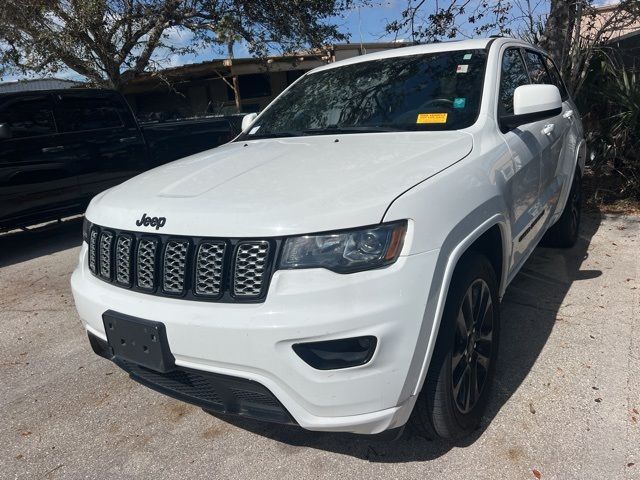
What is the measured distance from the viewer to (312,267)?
2.00 metres

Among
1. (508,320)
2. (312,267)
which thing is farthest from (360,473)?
(508,320)

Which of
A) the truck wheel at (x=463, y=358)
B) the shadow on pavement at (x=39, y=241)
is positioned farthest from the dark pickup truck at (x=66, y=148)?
the truck wheel at (x=463, y=358)

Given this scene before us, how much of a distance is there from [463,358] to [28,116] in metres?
5.92

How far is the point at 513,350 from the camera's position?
11.0ft

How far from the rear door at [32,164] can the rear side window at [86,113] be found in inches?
6.8

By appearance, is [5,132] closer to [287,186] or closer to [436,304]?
[287,186]

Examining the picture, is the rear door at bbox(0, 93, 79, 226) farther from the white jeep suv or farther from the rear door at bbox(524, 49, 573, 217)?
the rear door at bbox(524, 49, 573, 217)

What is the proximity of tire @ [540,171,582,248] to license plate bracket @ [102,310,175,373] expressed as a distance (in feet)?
12.4

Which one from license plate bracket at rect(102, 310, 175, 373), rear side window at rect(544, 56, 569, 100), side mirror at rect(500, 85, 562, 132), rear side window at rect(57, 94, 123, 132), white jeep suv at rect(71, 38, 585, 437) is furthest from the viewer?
rear side window at rect(57, 94, 123, 132)

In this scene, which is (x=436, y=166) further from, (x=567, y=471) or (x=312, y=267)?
(x=567, y=471)

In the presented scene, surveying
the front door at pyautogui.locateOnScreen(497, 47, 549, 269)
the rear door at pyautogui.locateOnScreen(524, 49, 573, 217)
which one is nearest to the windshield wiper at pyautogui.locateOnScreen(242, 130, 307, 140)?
the front door at pyautogui.locateOnScreen(497, 47, 549, 269)

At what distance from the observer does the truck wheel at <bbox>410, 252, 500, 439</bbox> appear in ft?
7.35

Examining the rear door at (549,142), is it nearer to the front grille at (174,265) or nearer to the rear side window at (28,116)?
the front grille at (174,265)

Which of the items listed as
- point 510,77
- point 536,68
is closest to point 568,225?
point 536,68
